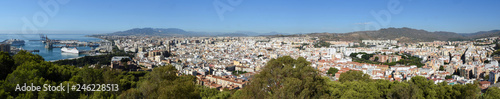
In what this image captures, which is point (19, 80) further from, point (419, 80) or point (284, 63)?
point (419, 80)

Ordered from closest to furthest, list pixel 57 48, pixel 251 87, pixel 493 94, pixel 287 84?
pixel 287 84 → pixel 251 87 → pixel 493 94 → pixel 57 48

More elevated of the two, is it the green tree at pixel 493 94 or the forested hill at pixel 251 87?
the forested hill at pixel 251 87

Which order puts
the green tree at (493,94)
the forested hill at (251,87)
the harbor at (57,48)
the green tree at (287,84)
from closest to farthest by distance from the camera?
1. the forested hill at (251,87)
2. the green tree at (287,84)
3. the green tree at (493,94)
4. the harbor at (57,48)

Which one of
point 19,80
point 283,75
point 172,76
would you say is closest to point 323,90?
point 283,75

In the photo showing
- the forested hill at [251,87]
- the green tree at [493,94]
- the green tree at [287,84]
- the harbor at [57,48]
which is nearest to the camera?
the forested hill at [251,87]

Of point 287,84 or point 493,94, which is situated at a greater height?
point 287,84

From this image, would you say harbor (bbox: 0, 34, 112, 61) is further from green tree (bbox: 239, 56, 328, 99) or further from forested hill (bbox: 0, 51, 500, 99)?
green tree (bbox: 239, 56, 328, 99)

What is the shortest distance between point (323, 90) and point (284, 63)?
3.99 ft

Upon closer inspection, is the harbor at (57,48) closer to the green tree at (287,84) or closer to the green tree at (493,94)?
the green tree at (287,84)

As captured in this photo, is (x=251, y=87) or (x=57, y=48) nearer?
(x=251, y=87)

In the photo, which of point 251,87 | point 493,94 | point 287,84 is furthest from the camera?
point 493,94

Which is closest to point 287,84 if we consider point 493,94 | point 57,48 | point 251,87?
point 251,87

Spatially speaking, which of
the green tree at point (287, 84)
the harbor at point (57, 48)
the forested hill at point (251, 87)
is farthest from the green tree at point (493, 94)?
the harbor at point (57, 48)

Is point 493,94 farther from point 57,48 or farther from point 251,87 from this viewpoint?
point 57,48
